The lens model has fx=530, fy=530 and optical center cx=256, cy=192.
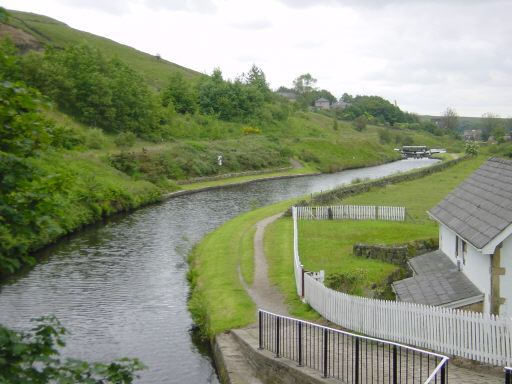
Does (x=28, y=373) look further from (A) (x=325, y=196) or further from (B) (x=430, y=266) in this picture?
(A) (x=325, y=196)

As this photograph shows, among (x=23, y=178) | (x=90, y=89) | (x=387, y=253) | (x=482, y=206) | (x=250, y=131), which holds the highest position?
(x=90, y=89)

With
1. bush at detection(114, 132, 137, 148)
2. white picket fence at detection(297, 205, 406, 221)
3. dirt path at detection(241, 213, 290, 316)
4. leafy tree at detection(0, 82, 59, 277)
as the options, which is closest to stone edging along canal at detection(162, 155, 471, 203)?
white picket fence at detection(297, 205, 406, 221)

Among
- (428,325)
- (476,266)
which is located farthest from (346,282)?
(428,325)

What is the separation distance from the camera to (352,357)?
41.0 feet

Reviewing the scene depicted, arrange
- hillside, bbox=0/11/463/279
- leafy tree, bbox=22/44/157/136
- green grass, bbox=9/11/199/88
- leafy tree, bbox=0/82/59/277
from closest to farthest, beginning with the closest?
leafy tree, bbox=0/82/59/277
hillside, bbox=0/11/463/279
leafy tree, bbox=22/44/157/136
green grass, bbox=9/11/199/88

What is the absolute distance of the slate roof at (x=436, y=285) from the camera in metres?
16.4

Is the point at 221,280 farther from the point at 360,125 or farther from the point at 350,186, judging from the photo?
the point at 360,125

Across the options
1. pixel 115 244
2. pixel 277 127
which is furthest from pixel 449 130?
pixel 115 244

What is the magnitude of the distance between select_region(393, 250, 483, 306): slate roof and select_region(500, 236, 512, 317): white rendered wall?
0.79 m

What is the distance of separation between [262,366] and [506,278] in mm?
7376

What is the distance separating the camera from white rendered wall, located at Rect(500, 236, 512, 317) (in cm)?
1507

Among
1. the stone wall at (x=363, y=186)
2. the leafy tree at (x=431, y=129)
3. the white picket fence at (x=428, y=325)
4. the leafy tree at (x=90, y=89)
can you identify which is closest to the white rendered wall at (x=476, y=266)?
the white picket fence at (x=428, y=325)

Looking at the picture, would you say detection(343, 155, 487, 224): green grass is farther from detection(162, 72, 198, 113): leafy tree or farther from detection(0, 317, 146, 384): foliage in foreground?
detection(162, 72, 198, 113): leafy tree

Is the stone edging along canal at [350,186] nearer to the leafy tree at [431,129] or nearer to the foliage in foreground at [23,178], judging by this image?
the foliage in foreground at [23,178]
